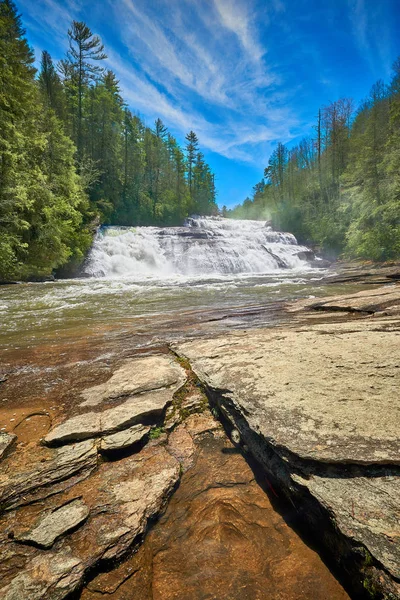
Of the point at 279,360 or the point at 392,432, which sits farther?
the point at 279,360

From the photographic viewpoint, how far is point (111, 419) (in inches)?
80.8

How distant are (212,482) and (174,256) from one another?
20741 mm

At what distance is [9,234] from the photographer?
1190 cm

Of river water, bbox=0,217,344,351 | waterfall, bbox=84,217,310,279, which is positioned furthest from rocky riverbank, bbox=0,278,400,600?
waterfall, bbox=84,217,310,279

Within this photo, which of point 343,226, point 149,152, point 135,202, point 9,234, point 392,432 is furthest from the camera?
point 149,152

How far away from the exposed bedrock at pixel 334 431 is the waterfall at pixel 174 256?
654 inches

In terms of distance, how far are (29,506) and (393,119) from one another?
22147 millimetres

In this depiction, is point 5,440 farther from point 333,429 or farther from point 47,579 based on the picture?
point 333,429

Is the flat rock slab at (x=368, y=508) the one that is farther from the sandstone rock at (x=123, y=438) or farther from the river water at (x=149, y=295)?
the river water at (x=149, y=295)

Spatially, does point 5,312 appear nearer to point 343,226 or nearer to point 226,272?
point 226,272

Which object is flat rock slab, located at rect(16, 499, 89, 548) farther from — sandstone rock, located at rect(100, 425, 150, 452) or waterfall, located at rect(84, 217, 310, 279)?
waterfall, located at rect(84, 217, 310, 279)

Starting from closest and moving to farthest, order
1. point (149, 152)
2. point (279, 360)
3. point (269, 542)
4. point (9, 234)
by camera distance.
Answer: point (269, 542) → point (279, 360) → point (9, 234) → point (149, 152)

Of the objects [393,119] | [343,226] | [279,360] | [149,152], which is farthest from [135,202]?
[279,360]

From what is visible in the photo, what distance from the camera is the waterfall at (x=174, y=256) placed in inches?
771
